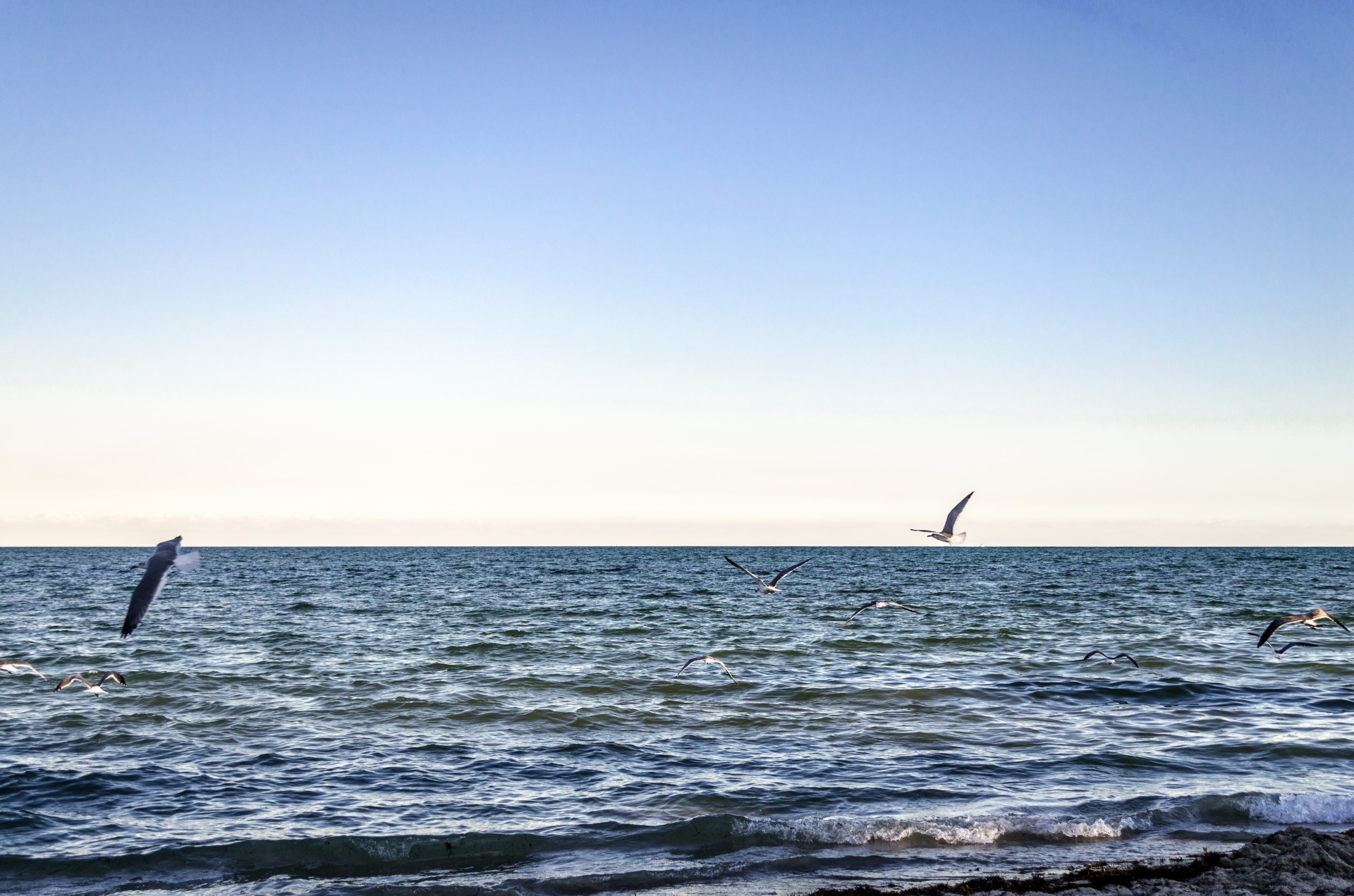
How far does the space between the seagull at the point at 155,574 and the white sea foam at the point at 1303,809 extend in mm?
11241

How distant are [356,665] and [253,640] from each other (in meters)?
6.91

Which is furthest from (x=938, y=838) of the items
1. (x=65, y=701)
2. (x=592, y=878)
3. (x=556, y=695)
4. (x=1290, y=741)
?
(x=65, y=701)

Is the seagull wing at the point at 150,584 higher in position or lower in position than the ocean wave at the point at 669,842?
higher

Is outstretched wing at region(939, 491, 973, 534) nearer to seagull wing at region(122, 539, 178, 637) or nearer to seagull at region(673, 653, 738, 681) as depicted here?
seagull at region(673, 653, 738, 681)

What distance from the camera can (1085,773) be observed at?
1300 centimetres

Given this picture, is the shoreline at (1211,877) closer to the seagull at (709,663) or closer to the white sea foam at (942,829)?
the white sea foam at (942,829)

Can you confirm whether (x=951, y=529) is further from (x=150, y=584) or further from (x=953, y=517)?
(x=150, y=584)

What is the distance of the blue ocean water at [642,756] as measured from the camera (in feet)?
33.2

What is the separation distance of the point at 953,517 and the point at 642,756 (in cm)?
543

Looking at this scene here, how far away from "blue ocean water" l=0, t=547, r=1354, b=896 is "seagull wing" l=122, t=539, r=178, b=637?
389 centimetres

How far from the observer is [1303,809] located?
1119cm

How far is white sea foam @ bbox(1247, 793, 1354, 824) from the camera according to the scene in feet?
35.9

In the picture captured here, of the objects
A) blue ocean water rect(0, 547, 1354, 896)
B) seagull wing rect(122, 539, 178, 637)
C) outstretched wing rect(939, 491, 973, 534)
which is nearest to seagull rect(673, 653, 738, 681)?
blue ocean water rect(0, 547, 1354, 896)

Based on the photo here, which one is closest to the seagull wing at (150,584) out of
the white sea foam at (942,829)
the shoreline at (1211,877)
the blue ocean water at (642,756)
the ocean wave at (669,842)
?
the blue ocean water at (642,756)
